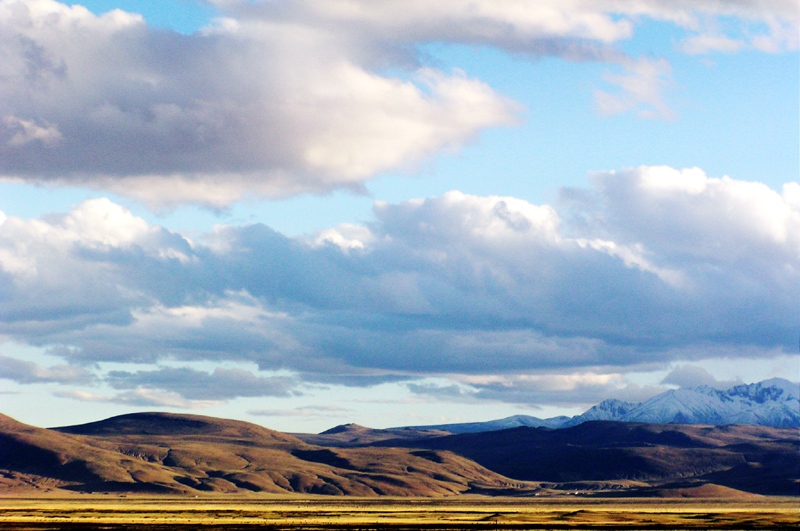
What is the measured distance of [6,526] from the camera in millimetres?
169375

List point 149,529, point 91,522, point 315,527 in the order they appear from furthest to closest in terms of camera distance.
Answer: point 91,522 < point 315,527 < point 149,529

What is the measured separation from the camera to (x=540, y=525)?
620 feet

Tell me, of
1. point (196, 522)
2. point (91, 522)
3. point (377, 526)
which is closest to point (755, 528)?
point (377, 526)

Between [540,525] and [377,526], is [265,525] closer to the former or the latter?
[377,526]

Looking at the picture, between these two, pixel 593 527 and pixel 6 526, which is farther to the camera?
pixel 593 527

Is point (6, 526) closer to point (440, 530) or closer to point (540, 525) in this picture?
point (440, 530)

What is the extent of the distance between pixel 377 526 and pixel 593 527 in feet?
121

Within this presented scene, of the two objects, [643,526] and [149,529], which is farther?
[643,526]

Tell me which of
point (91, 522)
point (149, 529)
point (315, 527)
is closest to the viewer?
point (149, 529)

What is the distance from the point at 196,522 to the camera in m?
189

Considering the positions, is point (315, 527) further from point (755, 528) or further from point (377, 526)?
point (755, 528)

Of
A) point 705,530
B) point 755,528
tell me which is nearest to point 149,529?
point 705,530

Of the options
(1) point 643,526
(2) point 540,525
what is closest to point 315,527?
(2) point 540,525

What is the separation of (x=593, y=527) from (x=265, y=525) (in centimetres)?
5546
